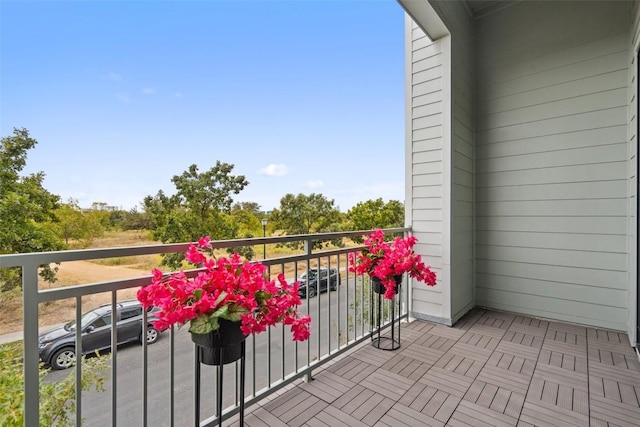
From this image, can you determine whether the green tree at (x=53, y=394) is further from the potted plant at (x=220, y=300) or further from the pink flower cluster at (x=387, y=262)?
the pink flower cluster at (x=387, y=262)

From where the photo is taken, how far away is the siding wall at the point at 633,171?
2.44 metres

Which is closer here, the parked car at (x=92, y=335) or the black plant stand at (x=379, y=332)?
the parked car at (x=92, y=335)

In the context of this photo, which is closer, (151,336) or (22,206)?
(151,336)

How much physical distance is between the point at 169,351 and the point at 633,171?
11.7 feet

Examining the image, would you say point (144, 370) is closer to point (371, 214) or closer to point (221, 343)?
point (221, 343)

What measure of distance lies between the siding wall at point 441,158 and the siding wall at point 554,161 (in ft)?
1.19

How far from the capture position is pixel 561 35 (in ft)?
10.2

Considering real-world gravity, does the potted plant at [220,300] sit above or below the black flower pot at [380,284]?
above

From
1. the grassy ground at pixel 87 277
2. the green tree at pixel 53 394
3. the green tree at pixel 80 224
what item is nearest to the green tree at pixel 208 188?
the grassy ground at pixel 87 277

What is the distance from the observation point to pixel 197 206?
14.7 metres

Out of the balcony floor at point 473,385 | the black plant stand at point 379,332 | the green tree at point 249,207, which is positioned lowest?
the balcony floor at point 473,385

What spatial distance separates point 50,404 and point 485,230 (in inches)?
156

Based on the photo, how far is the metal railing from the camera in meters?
0.98

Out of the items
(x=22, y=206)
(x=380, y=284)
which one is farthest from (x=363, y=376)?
(x=22, y=206)
